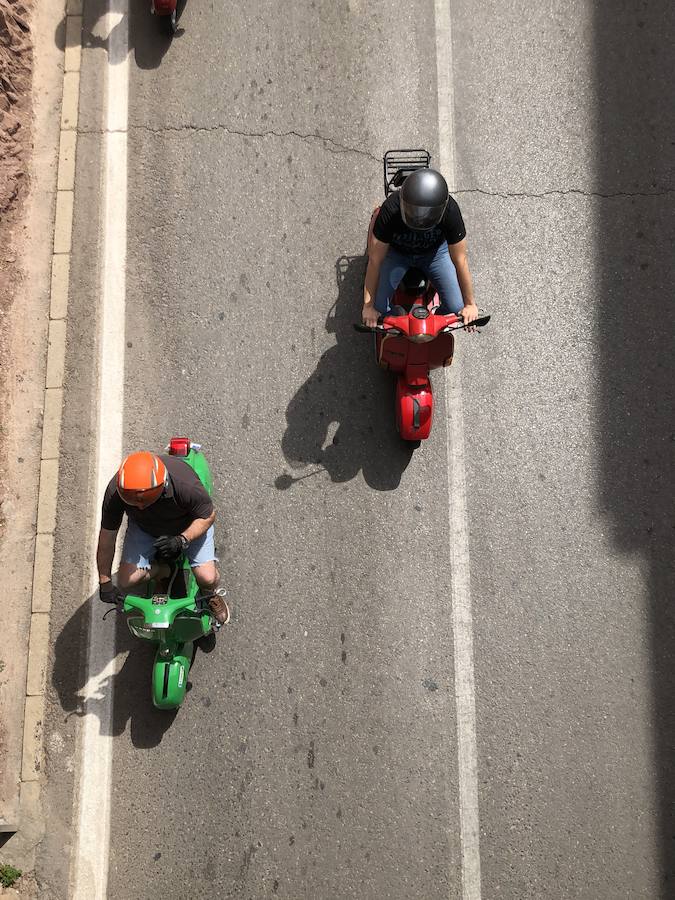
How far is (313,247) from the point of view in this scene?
276 inches

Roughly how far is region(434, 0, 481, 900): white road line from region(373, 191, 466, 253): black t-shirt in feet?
4.71

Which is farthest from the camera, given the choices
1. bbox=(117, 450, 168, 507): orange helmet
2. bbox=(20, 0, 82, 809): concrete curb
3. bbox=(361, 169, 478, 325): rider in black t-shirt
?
bbox=(20, 0, 82, 809): concrete curb

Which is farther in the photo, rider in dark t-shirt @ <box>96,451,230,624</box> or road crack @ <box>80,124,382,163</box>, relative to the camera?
road crack @ <box>80,124,382,163</box>

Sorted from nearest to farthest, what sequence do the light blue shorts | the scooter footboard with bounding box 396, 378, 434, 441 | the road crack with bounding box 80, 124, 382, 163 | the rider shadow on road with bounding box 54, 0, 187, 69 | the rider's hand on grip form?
the light blue shorts → the rider's hand on grip → the scooter footboard with bounding box 396, 378, 434, 441 → the road crack with bounding box 80, 124, 382, 163 → the rider shadow on road with bounding box 54, 0, 187, 69

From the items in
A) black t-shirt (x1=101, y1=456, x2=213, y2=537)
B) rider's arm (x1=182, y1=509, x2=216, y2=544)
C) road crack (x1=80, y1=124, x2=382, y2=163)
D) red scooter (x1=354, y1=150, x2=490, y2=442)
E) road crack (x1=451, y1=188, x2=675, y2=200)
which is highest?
road crack (x1=80, y1=124, x2=382, y2=163)

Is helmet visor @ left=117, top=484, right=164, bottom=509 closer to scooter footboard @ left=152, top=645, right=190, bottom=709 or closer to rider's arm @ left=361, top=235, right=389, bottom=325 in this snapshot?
scooter footboard @ left=152, top=645, right=190, bottom=709

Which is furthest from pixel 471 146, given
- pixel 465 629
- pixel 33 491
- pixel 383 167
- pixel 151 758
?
pixel 151 758

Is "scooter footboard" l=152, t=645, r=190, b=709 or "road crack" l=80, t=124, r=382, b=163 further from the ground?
"road crack" l=80, t=124, r=382, b=163

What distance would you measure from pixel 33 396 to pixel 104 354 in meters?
0.75

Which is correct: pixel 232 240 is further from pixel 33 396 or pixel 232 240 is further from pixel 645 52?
pixel 645 52

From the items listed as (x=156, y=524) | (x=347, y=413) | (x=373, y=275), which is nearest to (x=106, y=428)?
(x=156, y=524)

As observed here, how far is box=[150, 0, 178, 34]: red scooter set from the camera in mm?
7055

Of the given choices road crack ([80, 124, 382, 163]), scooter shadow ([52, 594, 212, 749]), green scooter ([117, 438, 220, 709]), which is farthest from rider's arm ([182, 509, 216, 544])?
road crack ([80, 124, 382, 163])

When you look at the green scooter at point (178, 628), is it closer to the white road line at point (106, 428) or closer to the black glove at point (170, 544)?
the black glove at point (170, 544)
